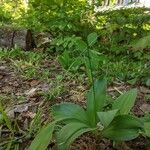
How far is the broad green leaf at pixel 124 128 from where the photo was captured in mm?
2035

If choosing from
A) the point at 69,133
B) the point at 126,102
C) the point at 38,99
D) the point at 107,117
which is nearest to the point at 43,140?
the point at 69,133

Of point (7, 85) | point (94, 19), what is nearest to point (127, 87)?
point (7, 85)

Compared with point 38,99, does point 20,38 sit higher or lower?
higher

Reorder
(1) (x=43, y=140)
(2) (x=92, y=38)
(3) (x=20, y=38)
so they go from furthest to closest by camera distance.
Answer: (3) (x=20, y=38) < (2) (x=92, y=38) < (1) (x=43, y=140)

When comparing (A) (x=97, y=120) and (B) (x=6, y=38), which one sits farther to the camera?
(B) (x=6, y=38)

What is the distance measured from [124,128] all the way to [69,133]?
0.29 m

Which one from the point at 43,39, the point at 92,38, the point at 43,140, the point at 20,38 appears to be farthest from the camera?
the point at 43,39

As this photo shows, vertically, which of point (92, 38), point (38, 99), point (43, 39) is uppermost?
point (92, 38)

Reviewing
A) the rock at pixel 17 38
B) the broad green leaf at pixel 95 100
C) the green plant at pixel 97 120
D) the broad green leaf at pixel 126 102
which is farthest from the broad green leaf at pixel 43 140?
the rock at pixel 17 38

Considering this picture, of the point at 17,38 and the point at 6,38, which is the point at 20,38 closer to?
the point at 17,38

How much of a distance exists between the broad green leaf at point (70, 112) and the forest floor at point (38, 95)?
0.44 feet

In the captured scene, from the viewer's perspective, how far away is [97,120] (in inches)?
88.3

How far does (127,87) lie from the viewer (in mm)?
3441

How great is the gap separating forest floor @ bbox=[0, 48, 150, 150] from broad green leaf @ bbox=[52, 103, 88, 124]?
133 mm
